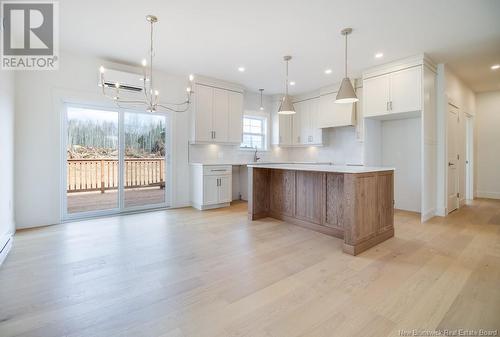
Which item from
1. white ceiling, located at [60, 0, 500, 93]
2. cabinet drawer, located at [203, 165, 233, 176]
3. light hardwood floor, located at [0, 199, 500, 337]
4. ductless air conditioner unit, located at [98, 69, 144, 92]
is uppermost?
white ceiling, located at [60, 0, 500, 93]

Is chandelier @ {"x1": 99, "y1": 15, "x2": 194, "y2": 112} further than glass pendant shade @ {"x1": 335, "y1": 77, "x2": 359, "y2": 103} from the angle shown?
Yes

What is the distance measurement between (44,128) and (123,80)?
142 centimetres

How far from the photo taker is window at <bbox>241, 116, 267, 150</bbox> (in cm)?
639

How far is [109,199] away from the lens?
4.55 m

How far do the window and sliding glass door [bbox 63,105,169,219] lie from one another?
2.16 m

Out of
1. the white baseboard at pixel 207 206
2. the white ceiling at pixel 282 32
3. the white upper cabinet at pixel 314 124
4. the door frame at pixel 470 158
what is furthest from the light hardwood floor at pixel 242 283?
the door frame at pixel 470 158

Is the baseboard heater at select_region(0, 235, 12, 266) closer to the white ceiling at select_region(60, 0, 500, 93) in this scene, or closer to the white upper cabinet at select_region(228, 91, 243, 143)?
the white ceiling at select_region(60, 0, 500, 93)

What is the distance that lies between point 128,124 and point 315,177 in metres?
3.58

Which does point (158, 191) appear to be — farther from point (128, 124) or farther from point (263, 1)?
point (263, 1)

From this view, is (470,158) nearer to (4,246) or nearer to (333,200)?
(333,200)

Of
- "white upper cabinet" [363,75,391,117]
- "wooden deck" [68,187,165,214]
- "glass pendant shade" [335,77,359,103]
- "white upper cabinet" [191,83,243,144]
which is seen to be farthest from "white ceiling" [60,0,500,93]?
"wooden deck" [68,187,165,214]

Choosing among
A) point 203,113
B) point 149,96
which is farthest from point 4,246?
point 203,113

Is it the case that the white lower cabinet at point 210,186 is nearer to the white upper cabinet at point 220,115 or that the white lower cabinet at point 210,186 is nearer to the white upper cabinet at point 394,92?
the white upper cabinet at point 220,115

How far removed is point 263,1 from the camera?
2.62m
